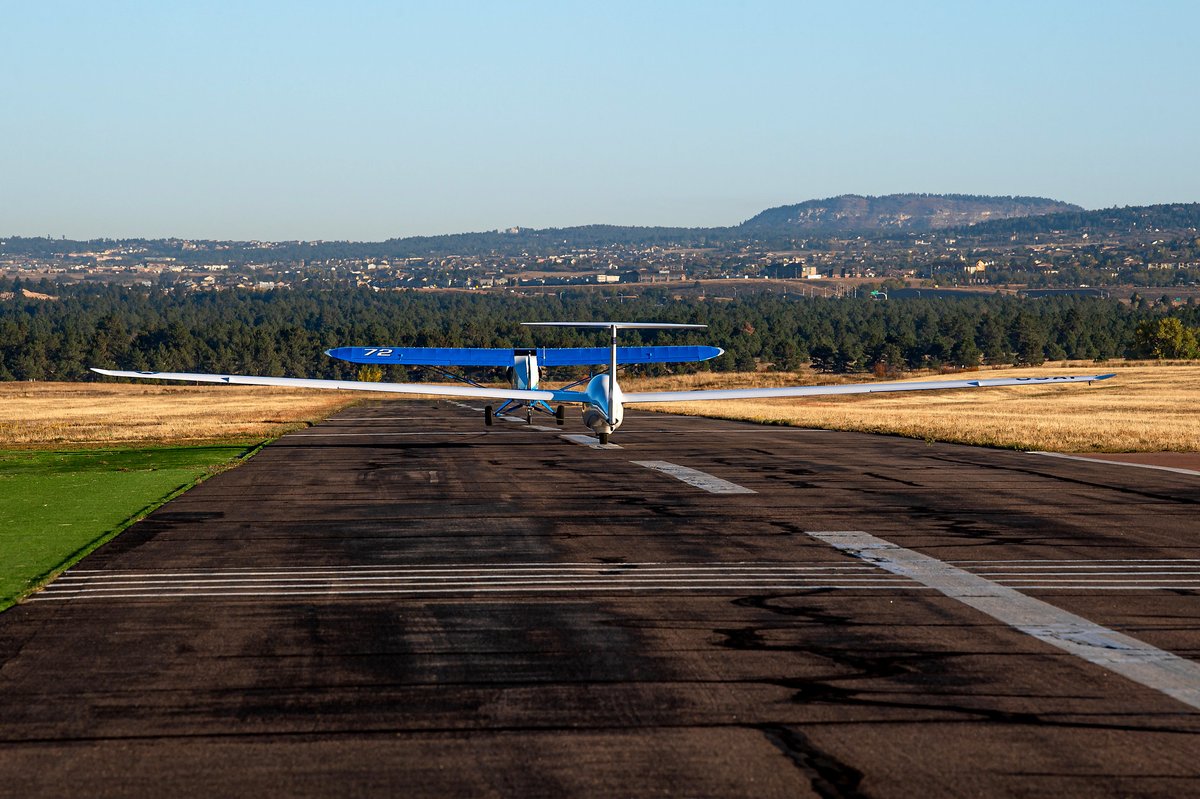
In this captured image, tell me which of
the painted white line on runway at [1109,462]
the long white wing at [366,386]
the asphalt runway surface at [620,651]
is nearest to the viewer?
the asphalt runway surface at [620,651]

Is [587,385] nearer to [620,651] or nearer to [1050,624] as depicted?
[1050,624]

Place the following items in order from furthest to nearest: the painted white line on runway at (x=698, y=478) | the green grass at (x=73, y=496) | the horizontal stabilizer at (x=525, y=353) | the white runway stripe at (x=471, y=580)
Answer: the horizontal stabilizer at (x=525, y=353), the painted white line on runway at (x=698, y=478), the green grass at (x=73, y=496), the white runway stripe at (x=471, y=580)

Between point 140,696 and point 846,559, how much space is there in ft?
38.3

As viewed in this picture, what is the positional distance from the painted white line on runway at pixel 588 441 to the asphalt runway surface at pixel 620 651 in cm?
1668

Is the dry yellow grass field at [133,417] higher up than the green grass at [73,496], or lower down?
lower down

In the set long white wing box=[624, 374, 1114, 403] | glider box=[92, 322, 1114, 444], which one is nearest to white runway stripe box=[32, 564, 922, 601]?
glider box=[92, 322, 1114, 444]

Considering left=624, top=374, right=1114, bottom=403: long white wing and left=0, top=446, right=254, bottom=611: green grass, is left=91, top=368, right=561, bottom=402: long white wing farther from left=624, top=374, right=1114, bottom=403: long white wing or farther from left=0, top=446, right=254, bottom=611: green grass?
left=624, top=374, right=1114, bottom=403: long white wing

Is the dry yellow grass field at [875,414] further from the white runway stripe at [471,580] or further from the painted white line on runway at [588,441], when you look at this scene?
the white runway stripe at [471,580]

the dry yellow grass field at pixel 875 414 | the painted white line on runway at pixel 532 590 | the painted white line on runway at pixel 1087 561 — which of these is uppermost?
the painted white line on runway at pixel 532 590

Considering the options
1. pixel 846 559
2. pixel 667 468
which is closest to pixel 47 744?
pixel 846 559

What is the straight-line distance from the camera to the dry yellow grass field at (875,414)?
51.2 m

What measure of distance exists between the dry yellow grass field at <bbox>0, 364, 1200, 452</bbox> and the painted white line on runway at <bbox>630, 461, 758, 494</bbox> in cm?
1474

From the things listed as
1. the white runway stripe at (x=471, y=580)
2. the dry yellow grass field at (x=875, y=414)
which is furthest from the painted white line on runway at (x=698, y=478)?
the dry yellow grass field at (x=875, y=414)

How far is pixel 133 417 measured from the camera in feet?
272
